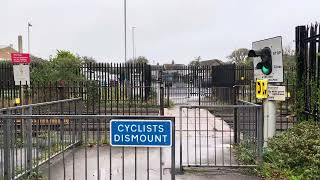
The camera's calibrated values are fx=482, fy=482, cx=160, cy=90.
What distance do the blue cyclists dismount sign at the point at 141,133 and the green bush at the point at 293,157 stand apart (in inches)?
113

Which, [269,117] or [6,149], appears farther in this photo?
[269,117]

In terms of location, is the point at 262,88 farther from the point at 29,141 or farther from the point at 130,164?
the point at 29,141

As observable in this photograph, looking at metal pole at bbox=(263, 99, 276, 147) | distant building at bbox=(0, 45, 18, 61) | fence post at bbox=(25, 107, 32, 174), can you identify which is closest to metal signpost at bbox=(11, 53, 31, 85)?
fence post at bbox=(25, 107, 32, 174)

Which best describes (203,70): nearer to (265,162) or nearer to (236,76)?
(236,76)

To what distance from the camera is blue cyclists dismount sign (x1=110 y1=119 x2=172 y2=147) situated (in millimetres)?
5758

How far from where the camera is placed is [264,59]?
9258 mm

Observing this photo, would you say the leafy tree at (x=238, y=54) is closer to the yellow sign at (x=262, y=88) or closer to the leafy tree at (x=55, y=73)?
the leafy tree at (x=55, y=73)

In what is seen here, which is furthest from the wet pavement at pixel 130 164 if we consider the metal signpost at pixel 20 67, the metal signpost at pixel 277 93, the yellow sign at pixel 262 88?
the metal signpost at pixel 20 67

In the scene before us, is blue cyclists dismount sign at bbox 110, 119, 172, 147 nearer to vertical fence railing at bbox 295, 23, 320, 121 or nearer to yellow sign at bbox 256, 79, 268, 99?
yellow sign at bbox 256, 79, 268, 99

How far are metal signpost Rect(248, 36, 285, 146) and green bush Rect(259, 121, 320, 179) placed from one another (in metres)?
0.39

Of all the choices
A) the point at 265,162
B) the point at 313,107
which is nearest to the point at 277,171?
the point at 265,162

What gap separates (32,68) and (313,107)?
18.7m

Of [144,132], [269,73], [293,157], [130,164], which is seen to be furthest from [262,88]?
[144,132]

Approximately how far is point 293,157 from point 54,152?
4.41 metres
